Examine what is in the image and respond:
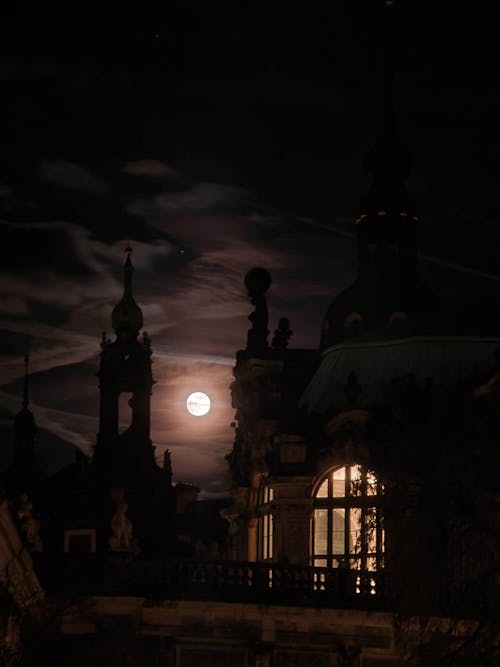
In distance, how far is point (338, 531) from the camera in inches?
2416

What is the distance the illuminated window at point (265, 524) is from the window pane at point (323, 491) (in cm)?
307

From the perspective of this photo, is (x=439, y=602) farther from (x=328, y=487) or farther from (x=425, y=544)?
(x=328, y=487)

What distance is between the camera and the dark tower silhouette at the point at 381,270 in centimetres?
7831

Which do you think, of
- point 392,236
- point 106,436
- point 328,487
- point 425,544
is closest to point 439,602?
point 425,544

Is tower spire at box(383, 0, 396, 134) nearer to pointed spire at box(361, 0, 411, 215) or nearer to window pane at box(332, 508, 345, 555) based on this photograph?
pointed spire at box(361, 0, 411, 215)

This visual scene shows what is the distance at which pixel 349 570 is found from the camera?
174ft

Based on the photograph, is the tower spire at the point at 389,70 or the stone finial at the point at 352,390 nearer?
the stone finial at the point at 352,390

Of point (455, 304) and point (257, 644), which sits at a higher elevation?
point (455, 304)

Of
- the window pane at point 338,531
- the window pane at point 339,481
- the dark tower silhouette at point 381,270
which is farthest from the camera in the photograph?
the dark tower silhouette at point 381,270

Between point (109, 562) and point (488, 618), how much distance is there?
45.4 ft

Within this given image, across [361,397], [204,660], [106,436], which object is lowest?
[204,660]

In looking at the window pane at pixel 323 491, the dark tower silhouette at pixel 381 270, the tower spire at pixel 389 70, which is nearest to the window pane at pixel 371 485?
the window pane at pixel 323 491

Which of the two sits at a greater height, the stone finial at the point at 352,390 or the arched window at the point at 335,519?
the stone finial at the point at 352,390

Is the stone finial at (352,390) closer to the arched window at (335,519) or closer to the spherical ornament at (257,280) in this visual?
the arched window at (335,519)
